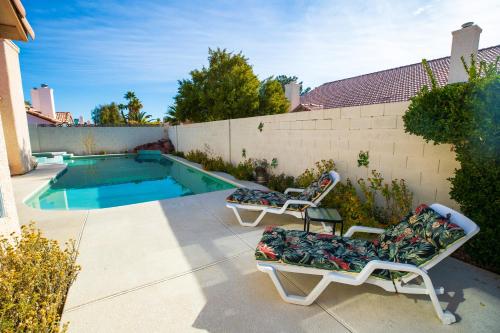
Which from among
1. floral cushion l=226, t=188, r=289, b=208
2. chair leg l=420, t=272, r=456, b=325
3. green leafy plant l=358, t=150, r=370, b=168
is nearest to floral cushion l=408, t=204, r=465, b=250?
chair leg l=420, t=272, r=456, b=325

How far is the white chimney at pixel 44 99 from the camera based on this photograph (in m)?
28.2

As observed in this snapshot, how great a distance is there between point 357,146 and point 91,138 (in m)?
21.1

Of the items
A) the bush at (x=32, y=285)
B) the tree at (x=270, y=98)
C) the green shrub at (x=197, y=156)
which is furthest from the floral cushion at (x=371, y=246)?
the tree at (x=270, y=98)

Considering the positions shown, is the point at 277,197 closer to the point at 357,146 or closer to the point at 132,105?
the point at 357,146

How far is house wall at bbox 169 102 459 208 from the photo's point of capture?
365 centimetres

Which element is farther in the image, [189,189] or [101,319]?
[189,189]

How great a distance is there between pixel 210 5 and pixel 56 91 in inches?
1327

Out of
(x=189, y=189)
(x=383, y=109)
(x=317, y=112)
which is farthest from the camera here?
(x=189, y=189)

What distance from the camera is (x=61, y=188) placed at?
348 inches

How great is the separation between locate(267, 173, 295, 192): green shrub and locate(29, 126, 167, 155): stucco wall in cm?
1705

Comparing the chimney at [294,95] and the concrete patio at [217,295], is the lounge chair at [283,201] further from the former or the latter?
the chimney at [294,95]

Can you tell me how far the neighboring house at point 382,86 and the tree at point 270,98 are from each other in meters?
1.43

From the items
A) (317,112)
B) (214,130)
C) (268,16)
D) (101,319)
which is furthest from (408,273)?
(214,130)

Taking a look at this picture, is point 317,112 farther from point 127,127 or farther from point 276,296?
point 127,127
